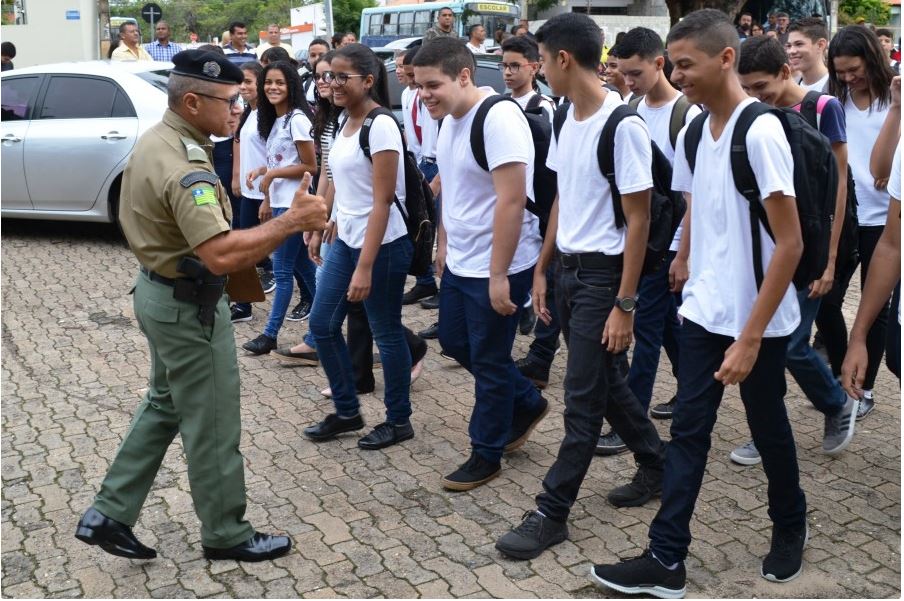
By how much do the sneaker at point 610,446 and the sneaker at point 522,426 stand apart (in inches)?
11.8

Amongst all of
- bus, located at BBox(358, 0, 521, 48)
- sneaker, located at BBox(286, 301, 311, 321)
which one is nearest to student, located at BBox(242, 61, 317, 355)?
sneaker, located at BBox(286, 301, 311, 321)

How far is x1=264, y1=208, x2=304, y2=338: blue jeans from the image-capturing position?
675 centimetres

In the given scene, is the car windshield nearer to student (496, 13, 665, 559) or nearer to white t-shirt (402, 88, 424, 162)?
white t-shirt (402, 88, 424, 162)

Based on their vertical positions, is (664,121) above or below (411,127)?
above

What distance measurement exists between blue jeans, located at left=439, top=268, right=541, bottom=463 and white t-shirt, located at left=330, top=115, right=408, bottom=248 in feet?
1.71

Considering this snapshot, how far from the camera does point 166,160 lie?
3.60 m

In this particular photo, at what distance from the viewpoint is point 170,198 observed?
11.6 feet

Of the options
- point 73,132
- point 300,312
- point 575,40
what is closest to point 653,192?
point 575,40

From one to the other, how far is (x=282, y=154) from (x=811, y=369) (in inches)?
141

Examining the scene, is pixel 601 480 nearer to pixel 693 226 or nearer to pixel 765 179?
pixel 693 226

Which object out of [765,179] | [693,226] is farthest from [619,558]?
[765,179]

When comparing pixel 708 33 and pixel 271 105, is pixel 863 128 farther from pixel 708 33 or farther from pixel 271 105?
pixel 271 105

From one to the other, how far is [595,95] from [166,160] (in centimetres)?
153

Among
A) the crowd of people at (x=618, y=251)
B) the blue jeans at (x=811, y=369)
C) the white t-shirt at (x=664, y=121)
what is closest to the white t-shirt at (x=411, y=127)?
the crowd of people at (x=618, y=251)
